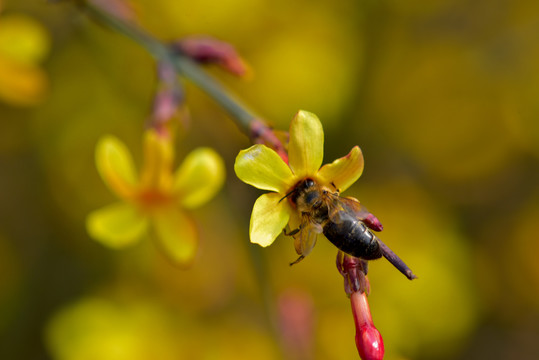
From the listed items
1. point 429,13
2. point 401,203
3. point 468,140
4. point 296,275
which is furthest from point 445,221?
point 429,13

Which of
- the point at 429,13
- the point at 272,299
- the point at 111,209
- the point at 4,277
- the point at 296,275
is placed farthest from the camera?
the point at 429,13

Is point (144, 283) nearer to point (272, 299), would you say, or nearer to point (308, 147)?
point (272, 299)

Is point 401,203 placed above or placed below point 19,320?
above

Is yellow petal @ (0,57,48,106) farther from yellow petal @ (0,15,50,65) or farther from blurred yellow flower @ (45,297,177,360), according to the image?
blurred yellow flower @ (45,297,177,360)

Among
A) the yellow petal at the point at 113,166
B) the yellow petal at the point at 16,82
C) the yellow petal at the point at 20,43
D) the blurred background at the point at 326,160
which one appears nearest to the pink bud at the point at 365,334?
the yellow petal at the point at 113,166

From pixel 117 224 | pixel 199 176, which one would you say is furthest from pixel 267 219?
pixel 117 224

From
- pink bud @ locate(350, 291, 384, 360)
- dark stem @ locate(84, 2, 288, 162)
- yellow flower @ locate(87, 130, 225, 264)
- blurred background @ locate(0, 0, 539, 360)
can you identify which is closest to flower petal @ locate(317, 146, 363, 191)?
pink bud @ locate(350, 291, 384, 360)
